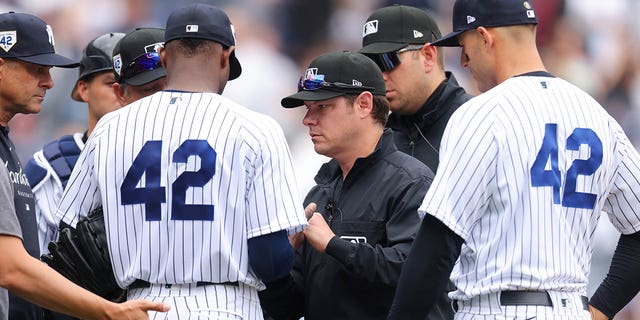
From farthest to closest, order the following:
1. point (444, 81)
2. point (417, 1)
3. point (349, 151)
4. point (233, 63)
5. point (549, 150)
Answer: point (417, 1)
point (444, 81)
point (349, 151)
point (233, 63)
point (549, 150)

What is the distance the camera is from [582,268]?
3.72m

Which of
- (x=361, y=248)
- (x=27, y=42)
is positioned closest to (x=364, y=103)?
(x=361, y=248)

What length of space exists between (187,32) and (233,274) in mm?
851

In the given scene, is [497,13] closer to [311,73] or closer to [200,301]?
[311,73]

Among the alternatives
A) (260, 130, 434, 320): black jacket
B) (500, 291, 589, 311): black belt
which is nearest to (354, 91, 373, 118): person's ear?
(260, 130, 434, 320): black jacket

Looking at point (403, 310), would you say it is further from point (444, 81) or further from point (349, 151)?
point (444, 81)

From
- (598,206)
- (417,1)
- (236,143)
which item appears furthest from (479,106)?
(417,1)

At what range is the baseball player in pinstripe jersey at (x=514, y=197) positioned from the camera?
356 cm

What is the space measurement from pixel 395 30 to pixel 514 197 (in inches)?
83.2

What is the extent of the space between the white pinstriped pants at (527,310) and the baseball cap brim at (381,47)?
199cm

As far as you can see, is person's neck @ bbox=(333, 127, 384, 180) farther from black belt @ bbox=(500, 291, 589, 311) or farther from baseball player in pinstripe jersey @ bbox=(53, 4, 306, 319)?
black belt @ bbox=(500, 291, 589, 311)

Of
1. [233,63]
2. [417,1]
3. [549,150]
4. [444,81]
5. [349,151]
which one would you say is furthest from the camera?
[417,1]

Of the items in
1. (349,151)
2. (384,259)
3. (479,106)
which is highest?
(479,106)

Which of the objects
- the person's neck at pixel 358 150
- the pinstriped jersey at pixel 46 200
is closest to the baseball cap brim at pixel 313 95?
the person's neck at pixel 358 150
